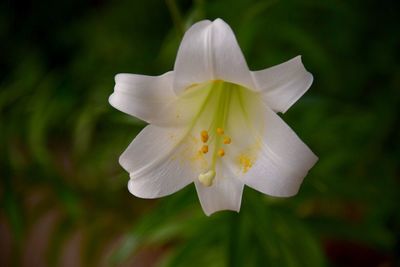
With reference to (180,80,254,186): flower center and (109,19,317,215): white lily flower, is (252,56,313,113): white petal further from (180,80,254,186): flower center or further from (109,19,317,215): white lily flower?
(180,80,254,186): flower center

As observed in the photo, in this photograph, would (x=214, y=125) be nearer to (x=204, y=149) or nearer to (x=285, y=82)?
(x=204, y=149)

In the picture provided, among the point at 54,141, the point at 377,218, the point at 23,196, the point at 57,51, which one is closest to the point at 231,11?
the point at 377,218

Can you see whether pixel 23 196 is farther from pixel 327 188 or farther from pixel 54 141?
pixel 327 188

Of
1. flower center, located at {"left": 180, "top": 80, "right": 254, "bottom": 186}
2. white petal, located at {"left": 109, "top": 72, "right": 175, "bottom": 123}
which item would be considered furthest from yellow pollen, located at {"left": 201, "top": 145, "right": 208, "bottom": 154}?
white petal, located at {"left": 109, "top": 72, "right": 175, "bottom": 123}

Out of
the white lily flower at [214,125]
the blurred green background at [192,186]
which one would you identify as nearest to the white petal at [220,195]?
the white lily flower at [214,125]

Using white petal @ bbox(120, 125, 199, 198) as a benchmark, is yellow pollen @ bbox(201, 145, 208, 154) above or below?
below

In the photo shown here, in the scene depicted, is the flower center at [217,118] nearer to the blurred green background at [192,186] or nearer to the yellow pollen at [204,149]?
the yellow pollen at [204,149]
